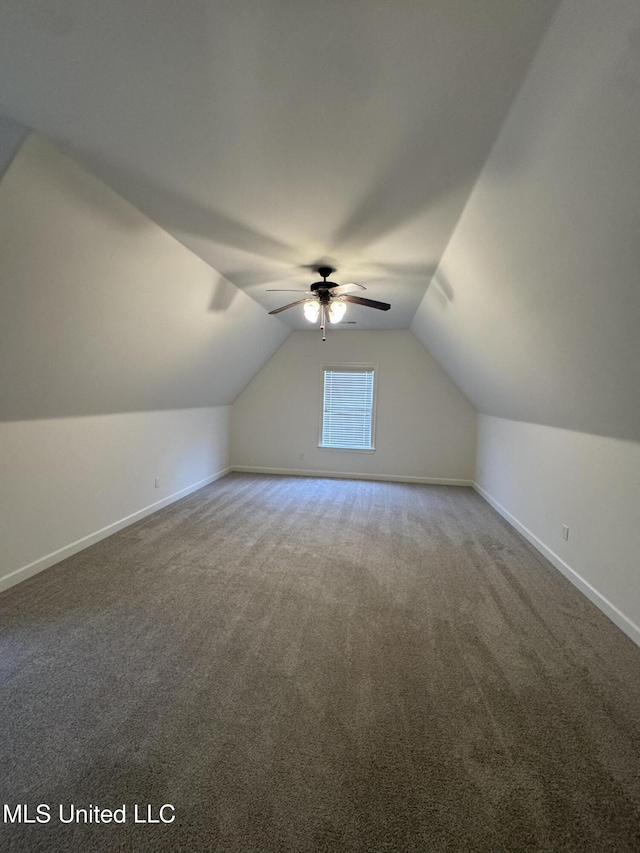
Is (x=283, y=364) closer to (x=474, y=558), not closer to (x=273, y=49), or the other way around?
(x=474, y=558)

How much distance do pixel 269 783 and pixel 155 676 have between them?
817 millimetres

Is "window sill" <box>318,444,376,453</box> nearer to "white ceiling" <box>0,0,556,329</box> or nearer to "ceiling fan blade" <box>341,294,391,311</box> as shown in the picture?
"ceiling fan blade" <box>341,294,391,311</box>

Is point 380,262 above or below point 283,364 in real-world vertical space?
above

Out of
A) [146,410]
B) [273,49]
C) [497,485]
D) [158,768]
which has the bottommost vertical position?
[158,768]

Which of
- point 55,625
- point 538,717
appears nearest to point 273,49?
point 538,717

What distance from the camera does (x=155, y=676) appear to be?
1.86m

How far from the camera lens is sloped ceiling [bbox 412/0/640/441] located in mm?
1175

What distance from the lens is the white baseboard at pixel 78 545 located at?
2.68 meters

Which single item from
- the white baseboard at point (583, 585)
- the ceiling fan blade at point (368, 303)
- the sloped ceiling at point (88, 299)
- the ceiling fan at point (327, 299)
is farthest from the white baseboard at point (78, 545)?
the white baseboard at point (583, 585)

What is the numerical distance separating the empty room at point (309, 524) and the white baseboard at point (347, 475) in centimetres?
210

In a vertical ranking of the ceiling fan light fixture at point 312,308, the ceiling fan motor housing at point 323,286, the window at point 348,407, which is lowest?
the window at point 348,407

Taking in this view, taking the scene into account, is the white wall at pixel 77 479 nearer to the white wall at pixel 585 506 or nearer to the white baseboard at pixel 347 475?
the white baseboard at pixel 347 475

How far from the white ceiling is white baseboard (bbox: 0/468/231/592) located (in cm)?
268

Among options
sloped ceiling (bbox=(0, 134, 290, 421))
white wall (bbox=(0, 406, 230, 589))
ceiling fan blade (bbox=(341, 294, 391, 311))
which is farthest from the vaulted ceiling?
white wall (bbox=(0, 406, 230, 589))
